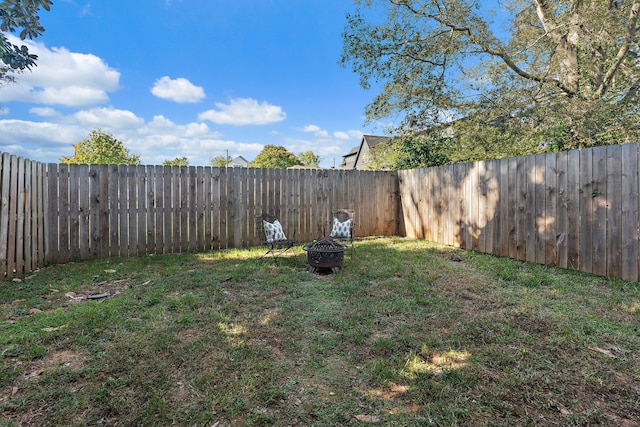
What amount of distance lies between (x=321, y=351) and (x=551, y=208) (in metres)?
4.22

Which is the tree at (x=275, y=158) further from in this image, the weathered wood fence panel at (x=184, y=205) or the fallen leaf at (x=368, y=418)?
the fallen leaf at (x=368, y=418)

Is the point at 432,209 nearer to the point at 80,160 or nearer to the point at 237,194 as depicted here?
the point at 237,194

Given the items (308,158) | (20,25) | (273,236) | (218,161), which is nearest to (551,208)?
(273,236)

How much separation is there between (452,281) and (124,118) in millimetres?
15526

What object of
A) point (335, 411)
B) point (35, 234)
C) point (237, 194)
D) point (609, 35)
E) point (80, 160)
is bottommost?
point (335, 411)

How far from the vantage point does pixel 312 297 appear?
336 centimetres

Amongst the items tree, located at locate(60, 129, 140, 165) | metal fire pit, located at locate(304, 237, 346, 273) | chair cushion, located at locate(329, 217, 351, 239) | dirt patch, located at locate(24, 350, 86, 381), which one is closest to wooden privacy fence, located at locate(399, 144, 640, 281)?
chair cushion, located at locate(329, 217, 351, 239)

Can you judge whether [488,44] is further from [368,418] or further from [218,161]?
[218,161]

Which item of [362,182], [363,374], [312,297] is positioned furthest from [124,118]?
[363,374]

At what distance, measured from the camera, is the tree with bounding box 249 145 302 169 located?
3194 cm

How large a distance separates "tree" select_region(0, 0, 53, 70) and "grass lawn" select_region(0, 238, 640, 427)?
6.45 ft

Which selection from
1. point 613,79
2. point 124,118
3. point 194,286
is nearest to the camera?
point 194,286

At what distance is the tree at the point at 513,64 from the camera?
5.49 metres

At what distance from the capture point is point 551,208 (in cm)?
443
